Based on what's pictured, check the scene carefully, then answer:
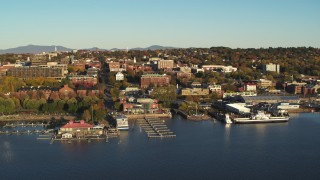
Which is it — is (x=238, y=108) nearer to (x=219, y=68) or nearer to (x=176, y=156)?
(x=176, y=156)

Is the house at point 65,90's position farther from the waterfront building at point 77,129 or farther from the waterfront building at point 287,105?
the waterfront building at point 287,105

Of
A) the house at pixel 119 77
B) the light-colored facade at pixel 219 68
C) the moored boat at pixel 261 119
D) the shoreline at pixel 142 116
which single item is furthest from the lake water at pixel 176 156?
the light-colored facade at pixel 219 68

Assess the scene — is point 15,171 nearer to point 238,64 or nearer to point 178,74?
point 178,74

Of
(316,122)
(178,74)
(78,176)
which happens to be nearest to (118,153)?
(78,176)

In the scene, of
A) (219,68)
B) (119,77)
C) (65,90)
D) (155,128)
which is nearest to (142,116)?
(155,128)

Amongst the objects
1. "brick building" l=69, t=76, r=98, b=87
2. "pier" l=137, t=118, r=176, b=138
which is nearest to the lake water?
"pier" l=137, t=118, r=176, b=138

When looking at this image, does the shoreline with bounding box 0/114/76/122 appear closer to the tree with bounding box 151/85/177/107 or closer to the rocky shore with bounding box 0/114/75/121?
the rocky shore with bounding box 0/114/75/121
